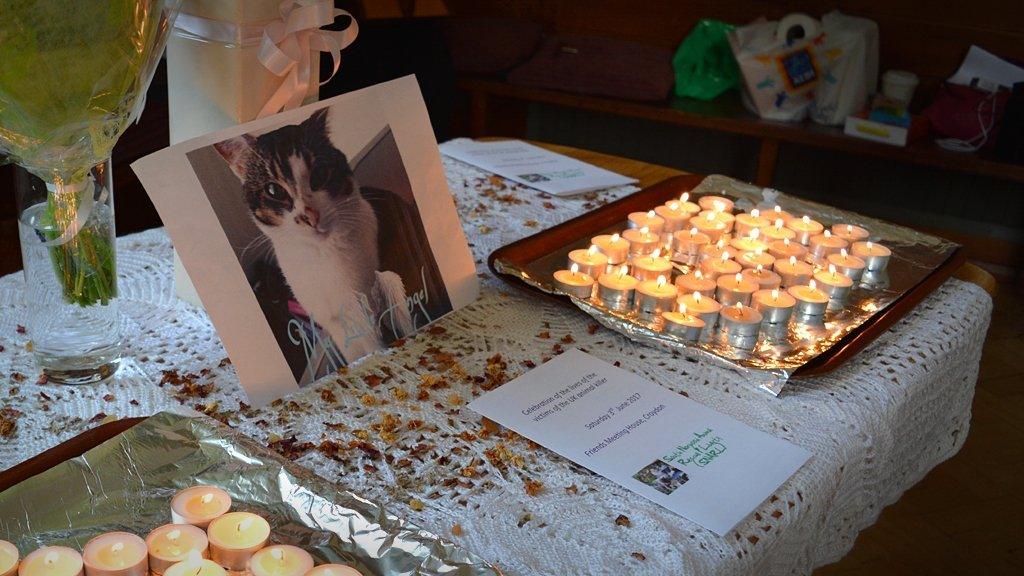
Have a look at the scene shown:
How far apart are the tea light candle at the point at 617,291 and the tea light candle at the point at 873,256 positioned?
318 millimetres

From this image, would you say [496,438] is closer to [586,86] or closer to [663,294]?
[663,294]

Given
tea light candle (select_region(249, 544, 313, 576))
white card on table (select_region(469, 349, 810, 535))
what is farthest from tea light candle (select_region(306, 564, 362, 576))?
white card on table (select_region(469, 349, 810, 535))

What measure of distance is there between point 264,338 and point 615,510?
33cm

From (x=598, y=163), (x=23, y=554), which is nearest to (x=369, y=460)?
(x=23, y=554)

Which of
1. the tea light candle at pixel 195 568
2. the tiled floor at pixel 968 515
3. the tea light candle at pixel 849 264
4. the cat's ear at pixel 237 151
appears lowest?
the tiled floor at pixel 968 515

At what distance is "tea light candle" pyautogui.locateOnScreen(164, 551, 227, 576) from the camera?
1.87 feet

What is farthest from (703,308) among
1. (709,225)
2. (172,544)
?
(172,544)

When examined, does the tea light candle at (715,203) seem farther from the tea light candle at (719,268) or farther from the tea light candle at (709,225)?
the tea light candle at (719,268)

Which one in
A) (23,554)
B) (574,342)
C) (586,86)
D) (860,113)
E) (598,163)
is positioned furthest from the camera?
(586,86)

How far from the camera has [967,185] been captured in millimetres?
3023

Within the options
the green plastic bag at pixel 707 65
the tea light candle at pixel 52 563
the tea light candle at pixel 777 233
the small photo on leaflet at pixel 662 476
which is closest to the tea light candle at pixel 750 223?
the tea light candle at pixel 777 233

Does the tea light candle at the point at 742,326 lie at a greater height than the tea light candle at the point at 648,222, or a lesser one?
lesser

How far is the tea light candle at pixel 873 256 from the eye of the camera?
46.8 inches

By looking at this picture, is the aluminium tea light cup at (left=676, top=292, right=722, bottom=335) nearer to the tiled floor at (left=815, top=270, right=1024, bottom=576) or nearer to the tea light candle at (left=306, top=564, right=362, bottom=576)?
the tea light candle at (left=306, top=564, right=362, bottom=576)
